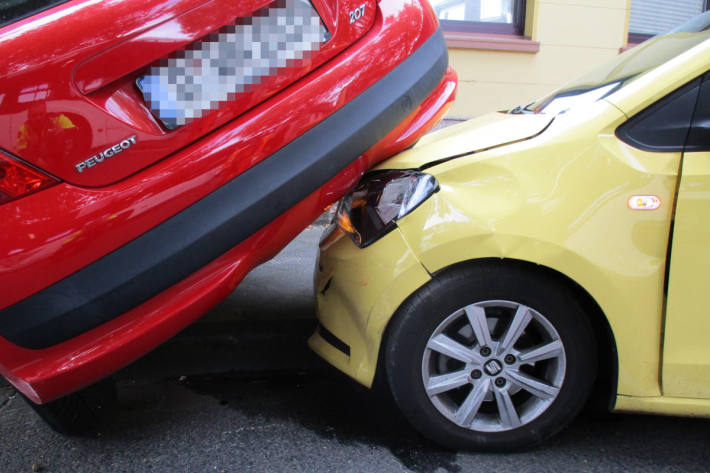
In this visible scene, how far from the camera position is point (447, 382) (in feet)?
6.23

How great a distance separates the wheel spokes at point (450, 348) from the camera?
1.85m

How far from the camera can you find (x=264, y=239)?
6.28ft

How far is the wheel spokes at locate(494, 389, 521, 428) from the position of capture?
1.91 m

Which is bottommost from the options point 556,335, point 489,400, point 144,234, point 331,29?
point 489,400

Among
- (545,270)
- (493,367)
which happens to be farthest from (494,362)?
(545,270)

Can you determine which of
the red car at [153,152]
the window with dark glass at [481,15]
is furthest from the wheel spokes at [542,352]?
the window with dark glass at [481,15]

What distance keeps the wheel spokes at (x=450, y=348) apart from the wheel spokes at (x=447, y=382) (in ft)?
0.21

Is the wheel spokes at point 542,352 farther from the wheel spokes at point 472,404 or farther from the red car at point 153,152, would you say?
the red car at point 153,152

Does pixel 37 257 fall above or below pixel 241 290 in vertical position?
above

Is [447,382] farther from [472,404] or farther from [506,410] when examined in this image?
[506,410]

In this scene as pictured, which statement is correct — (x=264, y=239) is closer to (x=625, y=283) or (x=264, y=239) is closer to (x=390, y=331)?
(x=390, y=331)

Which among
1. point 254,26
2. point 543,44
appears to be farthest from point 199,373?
point 543,44

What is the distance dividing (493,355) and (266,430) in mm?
943

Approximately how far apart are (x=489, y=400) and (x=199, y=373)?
1.42 metres
